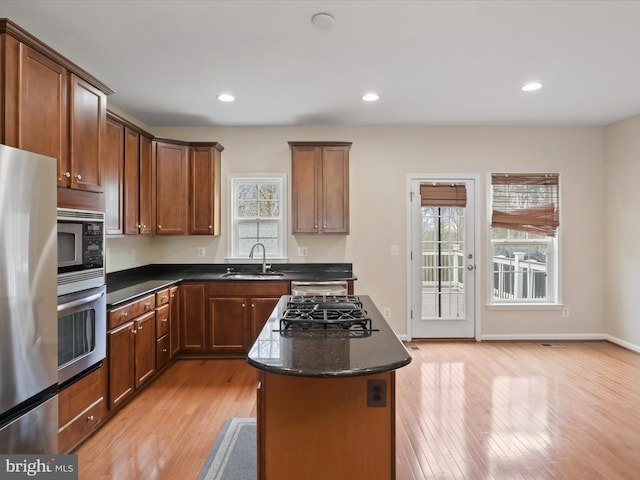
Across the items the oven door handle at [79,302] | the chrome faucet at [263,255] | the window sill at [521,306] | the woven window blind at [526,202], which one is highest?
the woven window blind at [526,202]

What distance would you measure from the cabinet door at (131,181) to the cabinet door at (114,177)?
67 mm

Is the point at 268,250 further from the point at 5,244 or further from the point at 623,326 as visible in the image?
the point at 623,326

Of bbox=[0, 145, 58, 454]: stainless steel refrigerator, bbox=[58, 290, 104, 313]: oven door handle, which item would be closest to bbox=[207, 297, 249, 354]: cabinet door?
bbox=[58, 290, 104, 313]: oven door handle

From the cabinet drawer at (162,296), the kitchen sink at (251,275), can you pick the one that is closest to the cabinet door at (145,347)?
the cabinet drawer at (162,296)

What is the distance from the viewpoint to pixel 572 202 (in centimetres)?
453

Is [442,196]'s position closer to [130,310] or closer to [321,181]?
[321,181]

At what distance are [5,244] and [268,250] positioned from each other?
9.98 ft

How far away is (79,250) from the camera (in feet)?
7.20

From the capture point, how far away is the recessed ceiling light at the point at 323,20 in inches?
85.8

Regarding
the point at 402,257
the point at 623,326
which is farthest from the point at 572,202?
the point at 402,257

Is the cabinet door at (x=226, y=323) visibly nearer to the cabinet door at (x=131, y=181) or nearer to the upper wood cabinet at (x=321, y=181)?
the cabinet door at (x=131, y=181)

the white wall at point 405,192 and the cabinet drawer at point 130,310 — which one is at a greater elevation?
the white wall at point 405,192

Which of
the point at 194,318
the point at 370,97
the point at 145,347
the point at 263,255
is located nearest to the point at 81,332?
the point at 145,347

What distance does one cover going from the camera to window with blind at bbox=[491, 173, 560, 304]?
14.8ft
